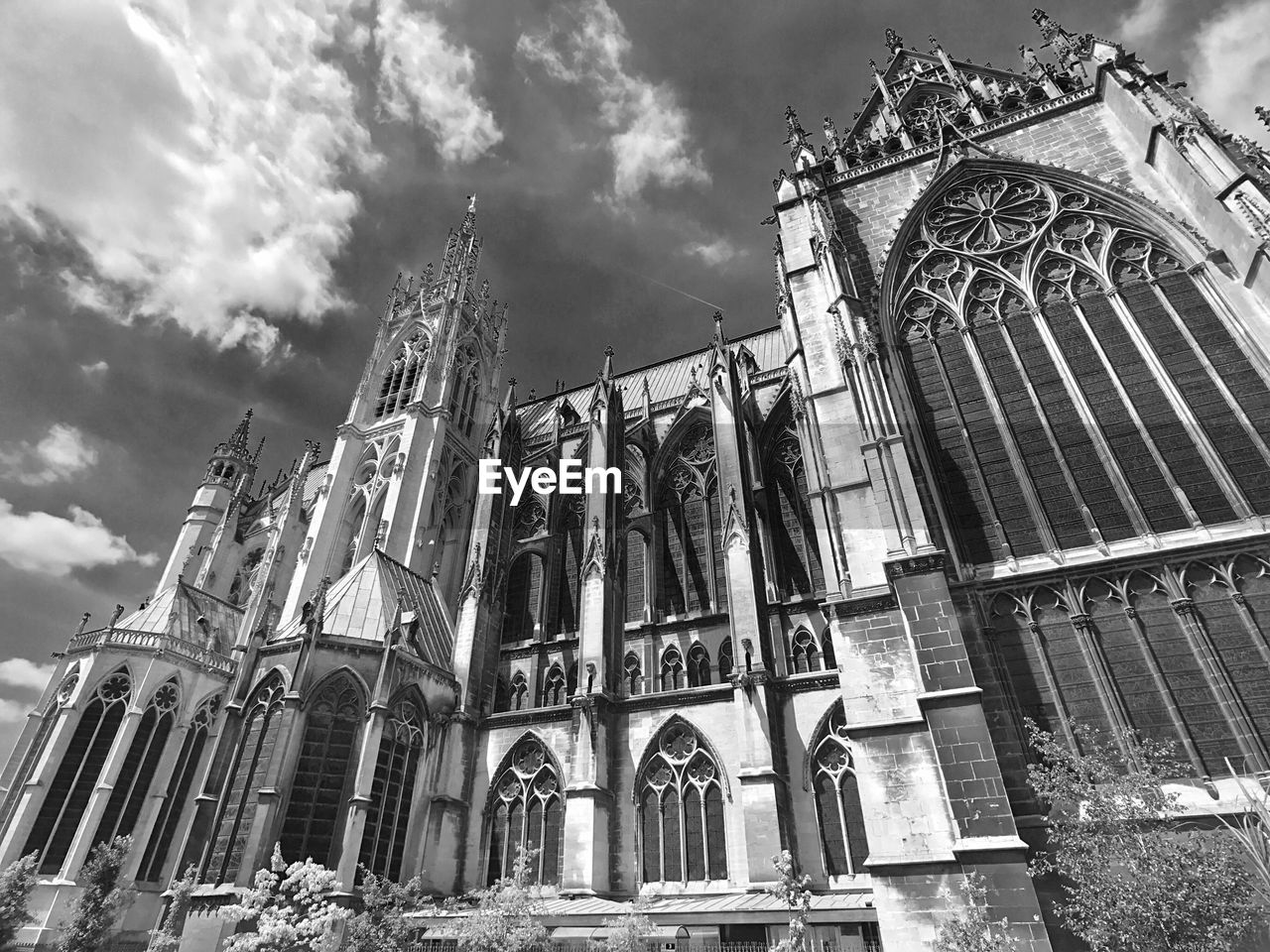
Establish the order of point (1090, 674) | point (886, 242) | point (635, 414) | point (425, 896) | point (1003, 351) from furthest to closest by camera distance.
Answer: point (635, 414)
point (886, 242)
point (425, 896)
point (1003, 351)
point (1090, 674)

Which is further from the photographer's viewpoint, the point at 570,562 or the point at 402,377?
the point at 402,377

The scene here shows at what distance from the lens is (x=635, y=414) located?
30.7m

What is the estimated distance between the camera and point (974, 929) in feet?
35.3

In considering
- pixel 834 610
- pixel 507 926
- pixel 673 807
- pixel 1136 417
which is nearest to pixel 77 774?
pixel 507 926

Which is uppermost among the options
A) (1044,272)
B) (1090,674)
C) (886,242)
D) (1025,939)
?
(886,242)

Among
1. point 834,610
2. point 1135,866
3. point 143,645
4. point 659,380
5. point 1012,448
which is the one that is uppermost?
point 659,380

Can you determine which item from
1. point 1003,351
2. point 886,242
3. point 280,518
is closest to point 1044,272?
point 1003,351

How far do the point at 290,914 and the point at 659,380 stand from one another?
27.6 m

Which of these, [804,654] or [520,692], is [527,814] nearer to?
[520,692]

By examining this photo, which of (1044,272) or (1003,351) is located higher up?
(1044,272)

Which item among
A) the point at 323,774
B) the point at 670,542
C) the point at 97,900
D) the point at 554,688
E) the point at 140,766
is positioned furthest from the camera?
the point at 670,542

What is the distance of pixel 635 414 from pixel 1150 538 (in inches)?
774

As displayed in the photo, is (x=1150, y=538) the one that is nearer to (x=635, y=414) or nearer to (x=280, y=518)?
(x=635, y=414)

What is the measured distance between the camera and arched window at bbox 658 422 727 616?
24.9 m
